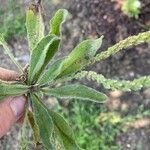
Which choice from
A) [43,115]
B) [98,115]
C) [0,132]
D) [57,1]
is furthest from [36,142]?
[57,1]

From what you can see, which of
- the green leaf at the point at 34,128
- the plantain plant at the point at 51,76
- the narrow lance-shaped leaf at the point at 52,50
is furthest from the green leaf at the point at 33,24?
the green leaf at the point at 34,128

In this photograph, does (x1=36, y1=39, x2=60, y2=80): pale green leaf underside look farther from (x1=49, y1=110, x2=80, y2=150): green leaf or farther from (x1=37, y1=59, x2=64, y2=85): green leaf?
(x1=49, y1=110, x2=80, y2=150): green leaf

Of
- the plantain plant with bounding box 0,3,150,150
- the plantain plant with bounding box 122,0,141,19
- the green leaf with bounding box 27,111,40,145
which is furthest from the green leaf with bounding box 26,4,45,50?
the plantain plant with bounding box 122,0,141,19

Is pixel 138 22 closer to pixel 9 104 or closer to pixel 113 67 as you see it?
pixel 113 67

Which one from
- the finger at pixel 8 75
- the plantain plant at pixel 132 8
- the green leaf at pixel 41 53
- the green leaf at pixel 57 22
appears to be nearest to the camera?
the green leaf at pixel 41 53

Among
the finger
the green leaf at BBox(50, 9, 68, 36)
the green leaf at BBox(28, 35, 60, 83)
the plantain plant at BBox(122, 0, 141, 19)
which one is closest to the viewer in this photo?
the green leaf at BBox(28, 35, 60, 83)

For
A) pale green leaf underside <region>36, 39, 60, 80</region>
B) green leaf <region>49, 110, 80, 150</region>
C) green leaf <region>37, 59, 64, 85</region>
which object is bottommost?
green leaf <region>49, 110, 80, 150</region>

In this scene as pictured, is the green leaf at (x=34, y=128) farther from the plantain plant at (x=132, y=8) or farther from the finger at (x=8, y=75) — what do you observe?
the plantain plant at (x=132, y=8)
